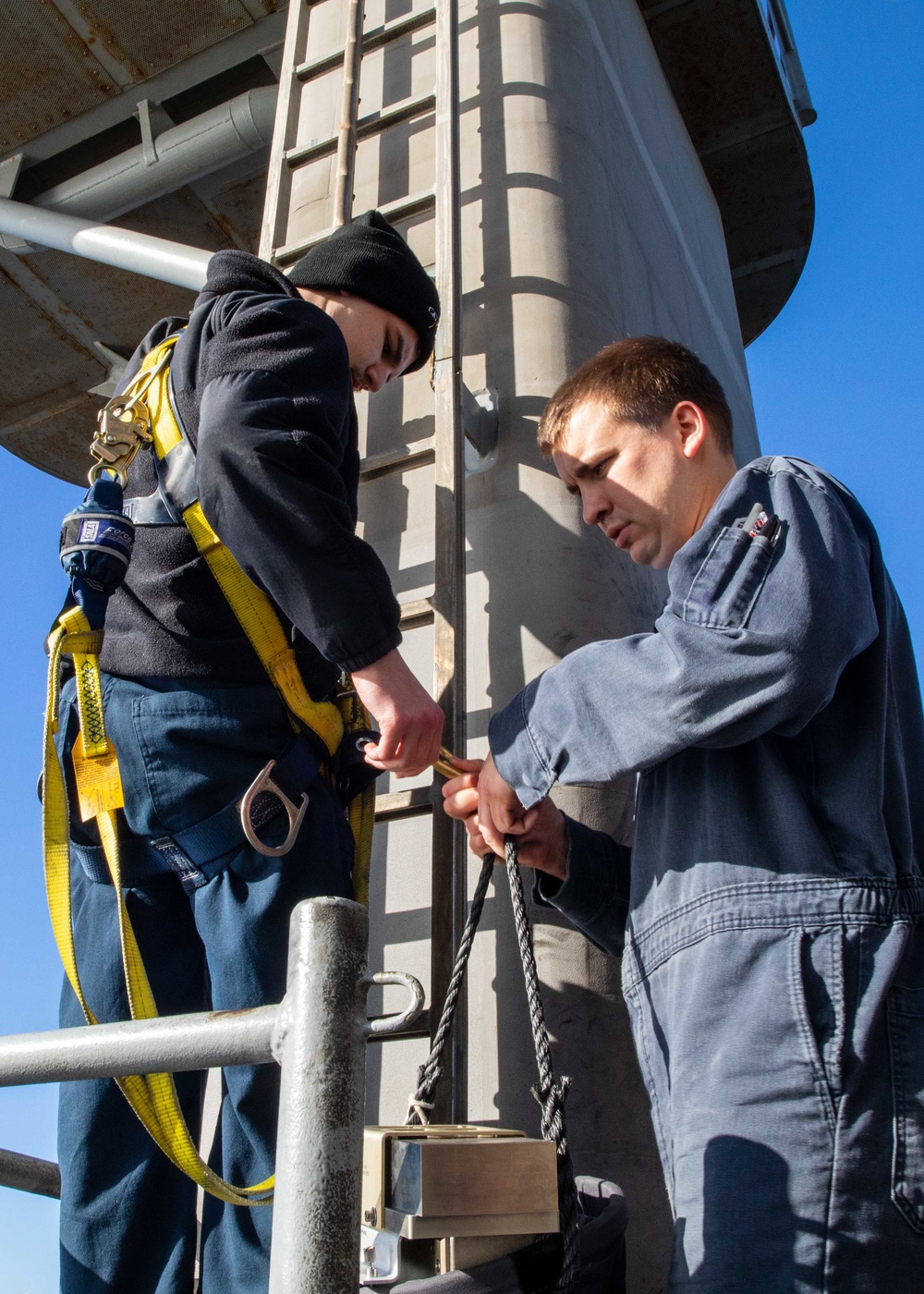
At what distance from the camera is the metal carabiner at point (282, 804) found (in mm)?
1811

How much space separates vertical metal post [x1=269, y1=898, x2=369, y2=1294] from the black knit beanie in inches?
70.3

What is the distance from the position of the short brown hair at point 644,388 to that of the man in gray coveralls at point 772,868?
0.41m

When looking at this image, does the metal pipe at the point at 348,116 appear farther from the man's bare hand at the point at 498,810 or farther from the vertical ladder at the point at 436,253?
the man's bare hand at the point at 498,810

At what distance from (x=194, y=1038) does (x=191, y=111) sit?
733 centimetres

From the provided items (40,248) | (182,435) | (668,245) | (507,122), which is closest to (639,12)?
(668,245)

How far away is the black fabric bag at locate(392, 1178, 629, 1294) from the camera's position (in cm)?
128

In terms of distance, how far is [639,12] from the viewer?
21.8 ft

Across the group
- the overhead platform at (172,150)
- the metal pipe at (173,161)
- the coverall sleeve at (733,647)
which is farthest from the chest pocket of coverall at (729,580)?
the overhead platform at (172,150)

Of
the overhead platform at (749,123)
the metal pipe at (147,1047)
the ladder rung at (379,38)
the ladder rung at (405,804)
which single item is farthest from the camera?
the overhead platform at (749,123)

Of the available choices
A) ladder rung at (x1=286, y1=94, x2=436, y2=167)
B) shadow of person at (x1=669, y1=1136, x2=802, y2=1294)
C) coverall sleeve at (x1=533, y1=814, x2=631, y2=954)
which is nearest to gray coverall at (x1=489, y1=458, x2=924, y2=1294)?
shadow of person at (x1=669, y1=1136, x2=802, y2=1294)

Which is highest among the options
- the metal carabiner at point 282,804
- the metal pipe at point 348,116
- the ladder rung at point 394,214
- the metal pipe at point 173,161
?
the metal pipe at point 173,161

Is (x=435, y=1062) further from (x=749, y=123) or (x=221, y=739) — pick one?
(x=749, y=123)

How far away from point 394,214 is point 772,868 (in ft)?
9.39

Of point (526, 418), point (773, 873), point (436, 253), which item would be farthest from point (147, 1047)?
point (436, 253)
